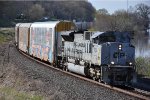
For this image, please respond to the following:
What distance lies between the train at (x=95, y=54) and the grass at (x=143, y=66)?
439 cm

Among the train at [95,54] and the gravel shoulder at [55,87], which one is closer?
the gravel shoulder at [55,87]

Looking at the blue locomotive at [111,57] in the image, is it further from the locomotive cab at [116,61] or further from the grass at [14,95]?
the grass at [14,95]

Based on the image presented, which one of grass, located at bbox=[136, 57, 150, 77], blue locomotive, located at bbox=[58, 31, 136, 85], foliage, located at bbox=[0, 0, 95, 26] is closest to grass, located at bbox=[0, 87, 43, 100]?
blue locomotive, located at bbox=[58, 31, 136, 85]

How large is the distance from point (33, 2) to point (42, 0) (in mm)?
6048

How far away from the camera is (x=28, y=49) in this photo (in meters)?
36.5

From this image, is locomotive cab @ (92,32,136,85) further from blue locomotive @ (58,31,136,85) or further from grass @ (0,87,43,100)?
grass @ (0,87,43,100)

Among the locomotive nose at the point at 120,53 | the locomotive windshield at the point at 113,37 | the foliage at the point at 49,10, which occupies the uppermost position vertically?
the foliage at the point at 49,10

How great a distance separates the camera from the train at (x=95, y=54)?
18.0 metres

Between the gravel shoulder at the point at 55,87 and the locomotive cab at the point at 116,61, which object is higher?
the locomotive cab at the point at 116,61

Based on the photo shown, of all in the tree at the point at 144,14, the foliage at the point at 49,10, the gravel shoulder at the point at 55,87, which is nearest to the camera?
the gravel shoulder at the point at 55,87

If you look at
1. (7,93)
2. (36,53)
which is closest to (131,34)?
(7,93)

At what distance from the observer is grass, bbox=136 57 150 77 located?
77.2 feet

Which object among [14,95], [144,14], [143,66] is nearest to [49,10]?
[144,14]

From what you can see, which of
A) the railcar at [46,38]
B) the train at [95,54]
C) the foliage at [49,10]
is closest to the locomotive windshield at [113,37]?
the train at [95,54]
